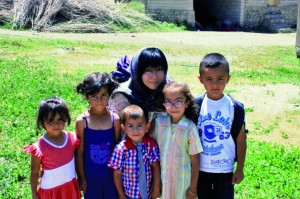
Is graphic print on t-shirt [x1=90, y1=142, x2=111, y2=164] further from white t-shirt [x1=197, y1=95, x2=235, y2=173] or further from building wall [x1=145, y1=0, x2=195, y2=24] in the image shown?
building wall [x1=145, y1=0, x2=195, y2=24]

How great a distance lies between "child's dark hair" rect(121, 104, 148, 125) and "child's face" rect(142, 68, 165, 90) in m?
0.22

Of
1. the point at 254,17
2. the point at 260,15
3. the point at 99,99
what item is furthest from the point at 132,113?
the point at 260,15

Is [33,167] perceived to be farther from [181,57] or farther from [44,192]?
[181,57]

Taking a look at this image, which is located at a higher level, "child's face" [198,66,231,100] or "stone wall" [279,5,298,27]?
"stone wall" [279,5,298,27]

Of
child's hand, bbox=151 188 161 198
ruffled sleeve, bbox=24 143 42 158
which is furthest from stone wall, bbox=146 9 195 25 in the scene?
ruffled sleeve, bbox=24 143 42 158

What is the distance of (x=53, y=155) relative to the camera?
2936mm

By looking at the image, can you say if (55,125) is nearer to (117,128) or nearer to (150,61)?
(117,128)

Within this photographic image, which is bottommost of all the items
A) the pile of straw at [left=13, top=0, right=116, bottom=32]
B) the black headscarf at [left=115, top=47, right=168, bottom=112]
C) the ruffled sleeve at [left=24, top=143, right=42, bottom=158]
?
the ruffled sleeve at [left=24, top=143, right=42, bottom=158]

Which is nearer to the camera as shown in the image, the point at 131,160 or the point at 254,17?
the point at 131,160

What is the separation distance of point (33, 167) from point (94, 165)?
1.33ft

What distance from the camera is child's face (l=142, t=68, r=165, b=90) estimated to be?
313cm

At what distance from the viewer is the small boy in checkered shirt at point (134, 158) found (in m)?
2.97

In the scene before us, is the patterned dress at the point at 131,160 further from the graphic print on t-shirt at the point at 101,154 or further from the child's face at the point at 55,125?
the child's face at the point at 55,125

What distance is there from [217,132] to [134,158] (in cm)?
59
